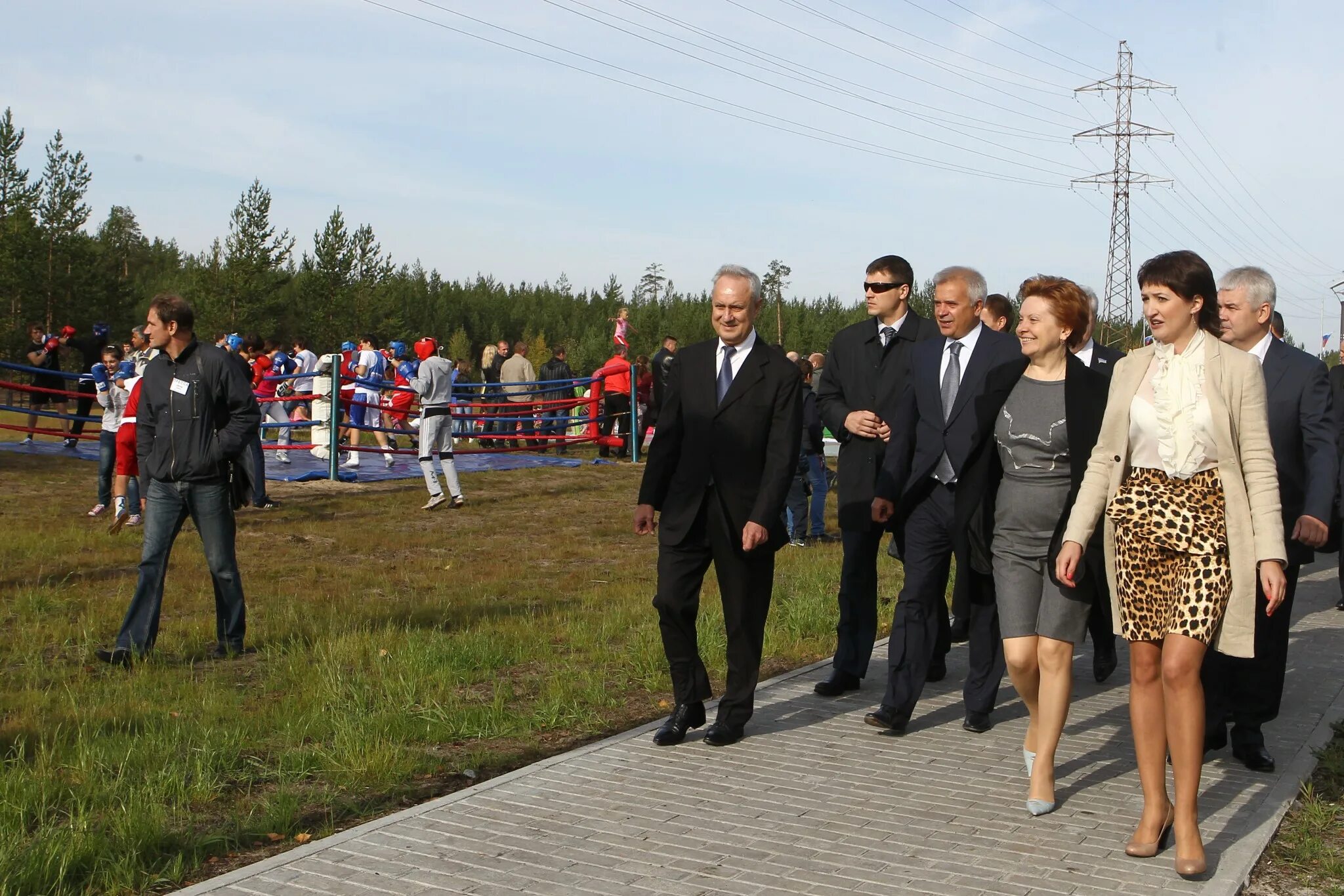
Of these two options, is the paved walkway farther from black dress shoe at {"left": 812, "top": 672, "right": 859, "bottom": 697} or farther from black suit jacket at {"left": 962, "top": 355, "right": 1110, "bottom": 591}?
black suit jacket at {"left": 962, "top": 355, "right": 1110, "bottom": 591}

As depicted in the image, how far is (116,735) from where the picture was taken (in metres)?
6.14

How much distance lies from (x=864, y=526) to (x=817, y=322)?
84.8 m

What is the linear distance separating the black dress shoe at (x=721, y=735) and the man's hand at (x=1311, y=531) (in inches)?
97.2

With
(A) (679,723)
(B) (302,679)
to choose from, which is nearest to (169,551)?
(B) (302,679)

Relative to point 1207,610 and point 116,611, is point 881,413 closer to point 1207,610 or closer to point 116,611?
point 1207,610

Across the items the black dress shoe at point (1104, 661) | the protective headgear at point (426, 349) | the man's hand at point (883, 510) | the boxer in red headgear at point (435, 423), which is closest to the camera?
the man's hand at point (883, 510)

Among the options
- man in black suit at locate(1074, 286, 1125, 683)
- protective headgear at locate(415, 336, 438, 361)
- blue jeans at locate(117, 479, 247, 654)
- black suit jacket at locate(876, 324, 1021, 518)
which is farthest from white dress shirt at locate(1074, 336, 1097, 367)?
protective headgear at locate(415, 336, 438, 361)

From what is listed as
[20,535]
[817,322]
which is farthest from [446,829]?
[817,322]

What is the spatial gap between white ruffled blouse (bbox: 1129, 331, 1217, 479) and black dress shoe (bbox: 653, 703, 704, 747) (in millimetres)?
2359

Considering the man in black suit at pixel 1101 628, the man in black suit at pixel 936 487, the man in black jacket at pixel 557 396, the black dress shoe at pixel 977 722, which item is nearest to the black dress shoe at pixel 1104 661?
the man in black suit at pixel 1101 628

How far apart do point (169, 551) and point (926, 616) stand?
425cm

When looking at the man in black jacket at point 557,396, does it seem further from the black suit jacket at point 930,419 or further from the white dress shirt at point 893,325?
the black suit jacket at point 930,419

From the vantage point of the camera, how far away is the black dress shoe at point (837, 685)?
7.37 metres

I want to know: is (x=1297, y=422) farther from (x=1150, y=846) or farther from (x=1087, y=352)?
(x=1150, y=846)
